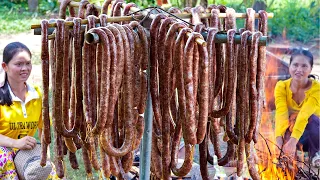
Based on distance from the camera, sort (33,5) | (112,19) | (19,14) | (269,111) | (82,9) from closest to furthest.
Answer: (112,19)
(82,9)
(269,111)
(19,14)
(33,5)

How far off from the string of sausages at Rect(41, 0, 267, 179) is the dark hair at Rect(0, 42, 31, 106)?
1.49 m

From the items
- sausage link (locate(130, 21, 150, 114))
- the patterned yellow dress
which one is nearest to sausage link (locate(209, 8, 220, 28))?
sausage link (locate(130, 21, 150, 114))

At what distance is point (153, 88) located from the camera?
98.8 inches

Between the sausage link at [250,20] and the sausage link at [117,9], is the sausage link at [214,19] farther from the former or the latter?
the sausage link at [117,9]

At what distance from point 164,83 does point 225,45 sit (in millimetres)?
388

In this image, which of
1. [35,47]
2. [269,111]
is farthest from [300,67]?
[35,47]

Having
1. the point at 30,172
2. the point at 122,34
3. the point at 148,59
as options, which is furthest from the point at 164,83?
the point at 30,172

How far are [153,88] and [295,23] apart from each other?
26.8 feet

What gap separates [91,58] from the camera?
7.84 ft

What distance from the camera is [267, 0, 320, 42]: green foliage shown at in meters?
9.80

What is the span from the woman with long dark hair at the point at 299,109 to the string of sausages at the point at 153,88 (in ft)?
8.38

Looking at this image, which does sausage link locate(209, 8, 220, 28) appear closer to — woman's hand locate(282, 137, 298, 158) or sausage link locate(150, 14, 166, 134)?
sausage link locate(150, 14, 166, 134)

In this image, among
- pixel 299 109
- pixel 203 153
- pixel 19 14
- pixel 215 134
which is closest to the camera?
pixel 203 153

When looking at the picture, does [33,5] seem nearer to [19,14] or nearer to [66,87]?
[19,14]
